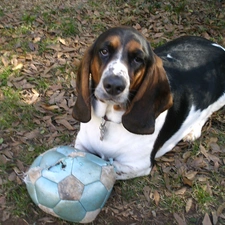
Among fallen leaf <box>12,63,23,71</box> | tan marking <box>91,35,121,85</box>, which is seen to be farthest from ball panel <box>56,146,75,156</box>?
fallen leaf <box>12,63,23,71</box>

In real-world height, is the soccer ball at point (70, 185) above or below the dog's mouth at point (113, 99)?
below

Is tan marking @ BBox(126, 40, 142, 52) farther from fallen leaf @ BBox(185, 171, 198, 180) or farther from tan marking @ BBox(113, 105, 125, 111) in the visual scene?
fallen leaf @ BBox(185, 171, 198, 180)

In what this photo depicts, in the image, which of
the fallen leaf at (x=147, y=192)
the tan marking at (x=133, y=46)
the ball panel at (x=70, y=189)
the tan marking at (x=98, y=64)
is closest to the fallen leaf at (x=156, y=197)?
the fallen leaf at (x=147, y=192)

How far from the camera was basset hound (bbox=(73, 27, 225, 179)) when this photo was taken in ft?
9.52

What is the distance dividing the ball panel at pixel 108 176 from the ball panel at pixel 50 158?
349 millimetres

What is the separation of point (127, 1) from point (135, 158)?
3.74 m

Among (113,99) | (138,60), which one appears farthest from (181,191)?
(138,60)

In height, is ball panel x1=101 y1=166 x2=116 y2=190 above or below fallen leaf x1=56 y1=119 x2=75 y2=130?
above

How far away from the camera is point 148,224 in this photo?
11.2 feet

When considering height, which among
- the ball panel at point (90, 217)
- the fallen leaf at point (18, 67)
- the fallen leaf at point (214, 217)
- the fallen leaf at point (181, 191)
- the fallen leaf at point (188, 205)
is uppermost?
the ball panel at point (90, 217)

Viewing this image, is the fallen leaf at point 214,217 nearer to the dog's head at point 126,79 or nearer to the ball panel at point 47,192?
the dog's head at point 126,79

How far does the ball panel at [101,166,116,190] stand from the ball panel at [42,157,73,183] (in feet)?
0.91

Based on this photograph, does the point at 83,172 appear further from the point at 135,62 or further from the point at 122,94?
the point at 135,62

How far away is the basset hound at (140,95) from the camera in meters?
2.90
